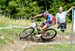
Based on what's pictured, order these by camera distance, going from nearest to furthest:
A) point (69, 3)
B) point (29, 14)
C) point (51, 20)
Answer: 1. point (51, 20)
2. point (29, 14)
3. point (69, 3)

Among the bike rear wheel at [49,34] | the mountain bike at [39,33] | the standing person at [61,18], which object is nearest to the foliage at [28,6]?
the standing person at [61,18]

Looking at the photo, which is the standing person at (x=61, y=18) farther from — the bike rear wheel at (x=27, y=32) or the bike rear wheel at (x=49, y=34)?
the bike rear wheel at (x=27, y=32)

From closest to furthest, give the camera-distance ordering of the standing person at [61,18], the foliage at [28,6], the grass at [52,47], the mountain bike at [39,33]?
the grass at [52,47] → the mountain bike at [39,33] → the standing person at [61,18] → the foliage at [28,6]

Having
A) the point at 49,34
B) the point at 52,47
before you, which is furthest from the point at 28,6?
the point at 52,47

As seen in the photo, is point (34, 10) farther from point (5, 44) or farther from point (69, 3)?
point (5, 44)

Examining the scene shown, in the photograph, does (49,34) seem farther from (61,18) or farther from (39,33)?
(61,18)

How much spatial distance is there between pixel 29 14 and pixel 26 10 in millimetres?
513

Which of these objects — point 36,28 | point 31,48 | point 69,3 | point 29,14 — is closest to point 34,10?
point 29,14

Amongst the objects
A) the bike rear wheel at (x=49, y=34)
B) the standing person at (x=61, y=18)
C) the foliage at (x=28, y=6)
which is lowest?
the foliage at (x=28, y=6)

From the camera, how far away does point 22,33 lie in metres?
14.0

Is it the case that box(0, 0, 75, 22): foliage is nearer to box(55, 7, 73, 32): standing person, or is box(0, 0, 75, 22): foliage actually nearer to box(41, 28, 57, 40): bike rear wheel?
box(55, 7, 73, 32): standing person

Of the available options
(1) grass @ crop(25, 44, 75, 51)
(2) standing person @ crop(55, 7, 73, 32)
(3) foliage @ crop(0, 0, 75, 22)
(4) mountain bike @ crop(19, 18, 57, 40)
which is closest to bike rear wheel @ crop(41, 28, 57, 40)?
(4) mountain bike @ crop(19, 18, 57, 40)

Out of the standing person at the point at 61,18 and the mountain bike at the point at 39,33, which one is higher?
the standing person at the point at 61,18

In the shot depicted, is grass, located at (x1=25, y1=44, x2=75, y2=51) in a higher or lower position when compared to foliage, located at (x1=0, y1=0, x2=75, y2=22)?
higher
